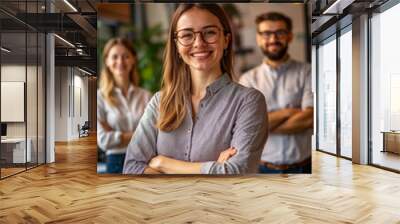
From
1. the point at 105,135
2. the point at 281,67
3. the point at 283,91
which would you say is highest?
the point at 281,67

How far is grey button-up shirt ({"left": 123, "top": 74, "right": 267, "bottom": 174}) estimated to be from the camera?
199 inches

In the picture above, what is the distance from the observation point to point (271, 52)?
17.3 feet

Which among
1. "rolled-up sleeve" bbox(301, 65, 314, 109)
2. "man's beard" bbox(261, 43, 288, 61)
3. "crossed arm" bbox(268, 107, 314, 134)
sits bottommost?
"crossed arm" bbox(268, 107, 314, 134)

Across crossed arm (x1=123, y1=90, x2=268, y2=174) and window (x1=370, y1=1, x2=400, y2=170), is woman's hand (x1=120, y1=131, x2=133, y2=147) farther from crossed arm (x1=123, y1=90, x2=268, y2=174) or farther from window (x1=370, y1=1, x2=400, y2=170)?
window (x1=370, y1=1, x2=400, y2=170)

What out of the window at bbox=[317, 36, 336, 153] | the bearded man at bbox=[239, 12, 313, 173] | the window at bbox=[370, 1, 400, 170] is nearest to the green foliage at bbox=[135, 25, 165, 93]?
the bearded man at bbox=[239, 12, 313, 173]

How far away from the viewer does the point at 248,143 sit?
5152 millimetres

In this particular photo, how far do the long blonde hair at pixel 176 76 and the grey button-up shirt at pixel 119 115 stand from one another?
0.90 ft

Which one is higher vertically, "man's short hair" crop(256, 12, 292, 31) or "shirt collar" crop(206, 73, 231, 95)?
"man's short hair" crop(256, 12, 292, 31)

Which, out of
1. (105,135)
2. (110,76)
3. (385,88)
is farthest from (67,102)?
(385,88)

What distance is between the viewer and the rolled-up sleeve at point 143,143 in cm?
530

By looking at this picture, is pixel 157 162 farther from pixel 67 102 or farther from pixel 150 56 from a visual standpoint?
pixel 67 102

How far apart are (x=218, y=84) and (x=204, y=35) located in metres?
0.62

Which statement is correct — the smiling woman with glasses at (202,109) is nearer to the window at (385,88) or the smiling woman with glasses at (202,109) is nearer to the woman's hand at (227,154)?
the woman's hand at (227,154)

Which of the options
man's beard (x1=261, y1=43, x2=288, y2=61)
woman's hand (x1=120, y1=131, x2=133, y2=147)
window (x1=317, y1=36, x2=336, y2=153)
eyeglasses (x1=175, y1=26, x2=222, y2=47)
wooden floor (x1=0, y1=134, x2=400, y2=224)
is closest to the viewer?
wooden floor (x1=0, y1=134, x2=400, y2=224)
